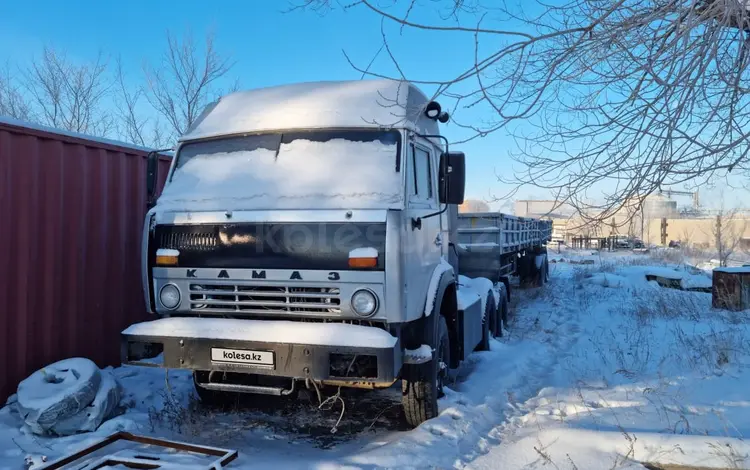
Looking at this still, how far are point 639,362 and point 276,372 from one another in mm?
4502

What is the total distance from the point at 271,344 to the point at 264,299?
409 millimetres

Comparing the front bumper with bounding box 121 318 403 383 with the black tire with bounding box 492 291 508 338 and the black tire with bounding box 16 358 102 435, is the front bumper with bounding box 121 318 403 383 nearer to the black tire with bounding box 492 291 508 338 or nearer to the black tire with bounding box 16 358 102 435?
the black tire with bounding box 16 358 102 435

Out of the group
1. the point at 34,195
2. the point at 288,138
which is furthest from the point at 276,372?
the point at 34,195

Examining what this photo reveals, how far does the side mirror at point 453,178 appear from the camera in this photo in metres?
4.63

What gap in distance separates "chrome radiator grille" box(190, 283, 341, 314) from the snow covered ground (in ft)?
3.49

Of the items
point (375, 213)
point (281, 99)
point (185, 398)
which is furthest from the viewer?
point (185, 398)

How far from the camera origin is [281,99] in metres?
4.79

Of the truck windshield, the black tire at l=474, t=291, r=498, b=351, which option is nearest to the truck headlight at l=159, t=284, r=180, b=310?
the truck windshield

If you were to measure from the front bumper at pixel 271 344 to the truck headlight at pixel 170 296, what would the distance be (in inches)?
5.7

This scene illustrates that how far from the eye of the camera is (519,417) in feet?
15.6

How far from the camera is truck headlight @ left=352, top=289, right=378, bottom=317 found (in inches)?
150

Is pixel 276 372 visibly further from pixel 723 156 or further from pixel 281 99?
pixel 723 156

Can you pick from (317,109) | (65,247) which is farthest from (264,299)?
(65,247)

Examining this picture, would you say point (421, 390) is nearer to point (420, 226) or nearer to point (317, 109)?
point (420, 226)
